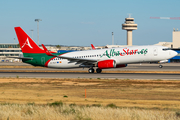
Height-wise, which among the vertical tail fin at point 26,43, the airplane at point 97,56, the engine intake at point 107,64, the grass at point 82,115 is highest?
the vertical tail fin at point 26,43

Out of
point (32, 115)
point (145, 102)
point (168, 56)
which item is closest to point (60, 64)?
point (168, 56)

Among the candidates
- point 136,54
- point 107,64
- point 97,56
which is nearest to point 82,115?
point 107,64

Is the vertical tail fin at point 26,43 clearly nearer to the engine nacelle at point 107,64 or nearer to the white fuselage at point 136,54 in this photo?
the white fuselage at point 136,54

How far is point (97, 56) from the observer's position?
51.2m

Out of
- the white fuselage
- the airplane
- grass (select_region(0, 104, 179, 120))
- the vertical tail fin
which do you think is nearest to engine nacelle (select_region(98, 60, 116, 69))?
the airplane

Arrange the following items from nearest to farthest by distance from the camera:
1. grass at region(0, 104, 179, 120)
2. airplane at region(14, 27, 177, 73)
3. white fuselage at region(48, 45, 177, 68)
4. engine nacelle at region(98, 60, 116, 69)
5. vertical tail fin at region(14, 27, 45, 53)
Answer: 1. grass at region(0, 104, 179, 120)
2. engine nacelle at region(98, 60, 116, 69)
3. white fuselage at region(48, 45, 177, 68)
4. airplane at region(14, 27, 177, 73)
5. vertical tail fin at region(14, 27, 45, 53)

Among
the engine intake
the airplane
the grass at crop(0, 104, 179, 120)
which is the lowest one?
the grass at crop(0, 104, 179, 120)

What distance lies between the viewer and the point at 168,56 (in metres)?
48.5

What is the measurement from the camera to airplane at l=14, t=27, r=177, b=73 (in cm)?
4828

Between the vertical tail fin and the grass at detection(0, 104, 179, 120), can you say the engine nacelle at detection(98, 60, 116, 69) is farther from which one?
the grass at detection(0, 104, 179, 120)

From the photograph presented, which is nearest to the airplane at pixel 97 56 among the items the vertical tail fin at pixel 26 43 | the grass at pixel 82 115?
the vertical tail fin at pixel 26 43

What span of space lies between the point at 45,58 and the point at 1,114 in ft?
128

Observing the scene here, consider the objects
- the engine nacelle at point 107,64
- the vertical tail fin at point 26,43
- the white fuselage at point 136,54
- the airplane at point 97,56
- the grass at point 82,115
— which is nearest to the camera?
the grass at point 82,115

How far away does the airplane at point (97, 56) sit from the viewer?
4828cm
